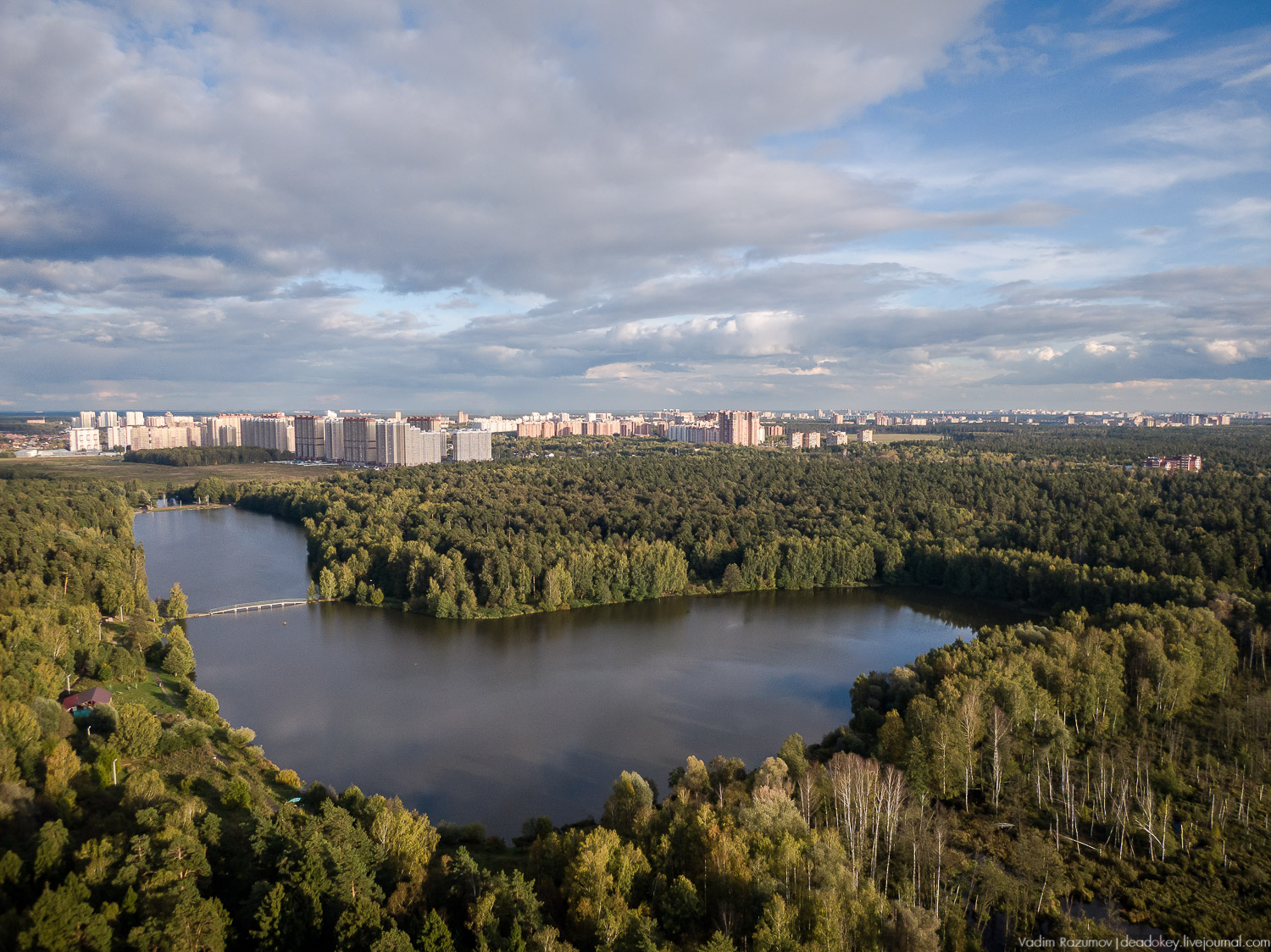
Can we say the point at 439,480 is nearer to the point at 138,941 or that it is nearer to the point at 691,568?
the point at 691,568

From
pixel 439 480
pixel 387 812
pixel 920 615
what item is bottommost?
pixel 920 615

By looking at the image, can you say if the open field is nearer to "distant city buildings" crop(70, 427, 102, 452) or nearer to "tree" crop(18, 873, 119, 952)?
"distant city buildings" crop(70, 427, 102, 452)

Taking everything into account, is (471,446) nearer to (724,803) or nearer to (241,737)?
(241,737)

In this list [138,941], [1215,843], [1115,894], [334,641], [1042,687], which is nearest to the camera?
[138,941]

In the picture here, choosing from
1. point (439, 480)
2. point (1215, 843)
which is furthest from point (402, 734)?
point (439, 480)

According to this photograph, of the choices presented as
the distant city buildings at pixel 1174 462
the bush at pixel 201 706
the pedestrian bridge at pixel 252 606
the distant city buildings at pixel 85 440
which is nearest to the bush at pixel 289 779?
the bush at pixel 201 706

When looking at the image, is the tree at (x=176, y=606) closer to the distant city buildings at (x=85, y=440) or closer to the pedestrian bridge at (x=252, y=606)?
the pedestrian bridge at (x=252, y=606)

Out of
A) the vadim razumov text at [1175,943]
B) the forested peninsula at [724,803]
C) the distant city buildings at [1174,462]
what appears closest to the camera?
the forested peninsula at [724,803]
